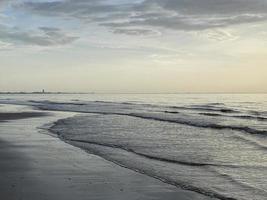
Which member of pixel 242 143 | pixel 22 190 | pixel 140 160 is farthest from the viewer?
pixel 242 143

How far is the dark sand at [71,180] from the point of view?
937 centimetres

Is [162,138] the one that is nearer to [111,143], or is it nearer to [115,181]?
[111,143]

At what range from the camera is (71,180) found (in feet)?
35.6

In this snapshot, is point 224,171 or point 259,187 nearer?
point 259,187

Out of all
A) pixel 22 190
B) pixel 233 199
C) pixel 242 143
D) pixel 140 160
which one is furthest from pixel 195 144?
pixel 22 190

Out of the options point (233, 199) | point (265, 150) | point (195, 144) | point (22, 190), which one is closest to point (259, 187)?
point (233, 199)

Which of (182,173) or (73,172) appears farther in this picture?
(182,173)

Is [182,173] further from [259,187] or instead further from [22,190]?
[22,190]

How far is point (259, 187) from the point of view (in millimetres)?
11078

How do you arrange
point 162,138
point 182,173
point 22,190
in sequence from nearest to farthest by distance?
point 22,190 → point 182,173 → point 162,138

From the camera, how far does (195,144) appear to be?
20344 millimetres

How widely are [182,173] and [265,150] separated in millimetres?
7124

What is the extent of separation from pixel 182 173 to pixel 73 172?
317 cm

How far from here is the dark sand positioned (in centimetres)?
937
